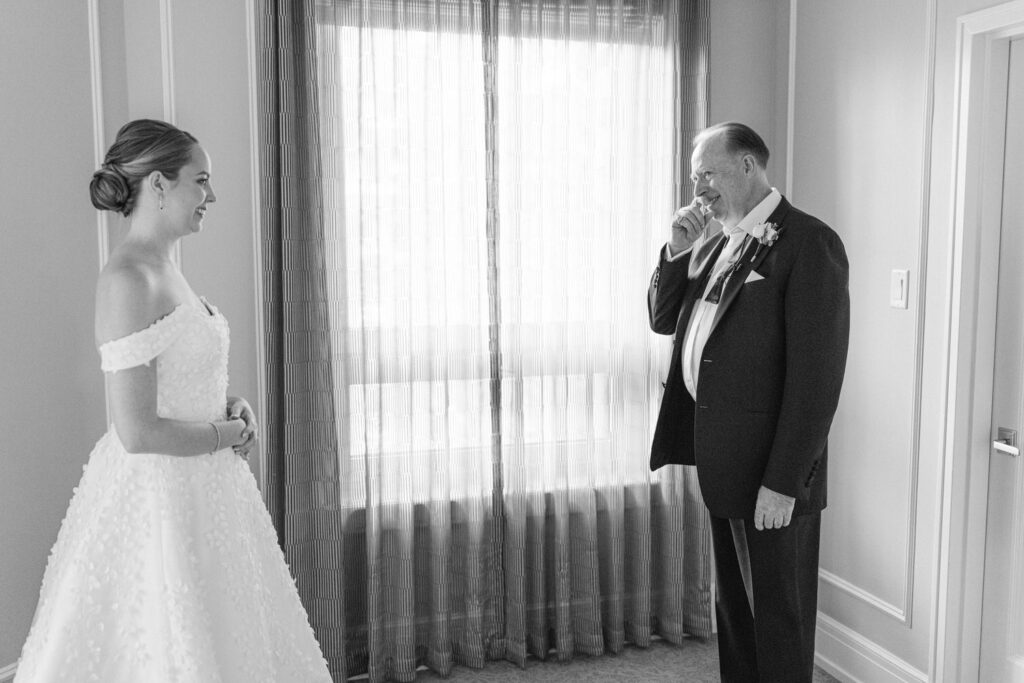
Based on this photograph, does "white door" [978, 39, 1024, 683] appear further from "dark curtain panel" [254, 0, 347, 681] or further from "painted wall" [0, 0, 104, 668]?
"painted wall" [0, 0, 104, 668]

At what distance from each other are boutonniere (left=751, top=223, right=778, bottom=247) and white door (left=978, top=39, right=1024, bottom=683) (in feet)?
2.52

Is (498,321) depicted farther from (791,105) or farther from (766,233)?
(791,105)

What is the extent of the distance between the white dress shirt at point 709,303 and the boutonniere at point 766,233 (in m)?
0.04

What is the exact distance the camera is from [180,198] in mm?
1949

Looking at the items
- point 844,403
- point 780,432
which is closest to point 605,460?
point 844,403

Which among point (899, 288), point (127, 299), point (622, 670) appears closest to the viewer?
point (127, 299)

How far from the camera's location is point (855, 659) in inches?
119

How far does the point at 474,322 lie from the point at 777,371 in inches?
44.3

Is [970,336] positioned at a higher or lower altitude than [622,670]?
higher

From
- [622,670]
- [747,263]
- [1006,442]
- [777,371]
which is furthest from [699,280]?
[622,670]

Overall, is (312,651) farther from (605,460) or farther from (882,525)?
(882,525)

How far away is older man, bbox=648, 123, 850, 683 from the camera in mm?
2213

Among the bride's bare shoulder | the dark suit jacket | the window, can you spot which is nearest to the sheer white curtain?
the window

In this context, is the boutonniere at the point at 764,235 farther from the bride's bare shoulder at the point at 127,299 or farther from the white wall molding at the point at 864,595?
the bride's bare shoulder at the point at 127,299
